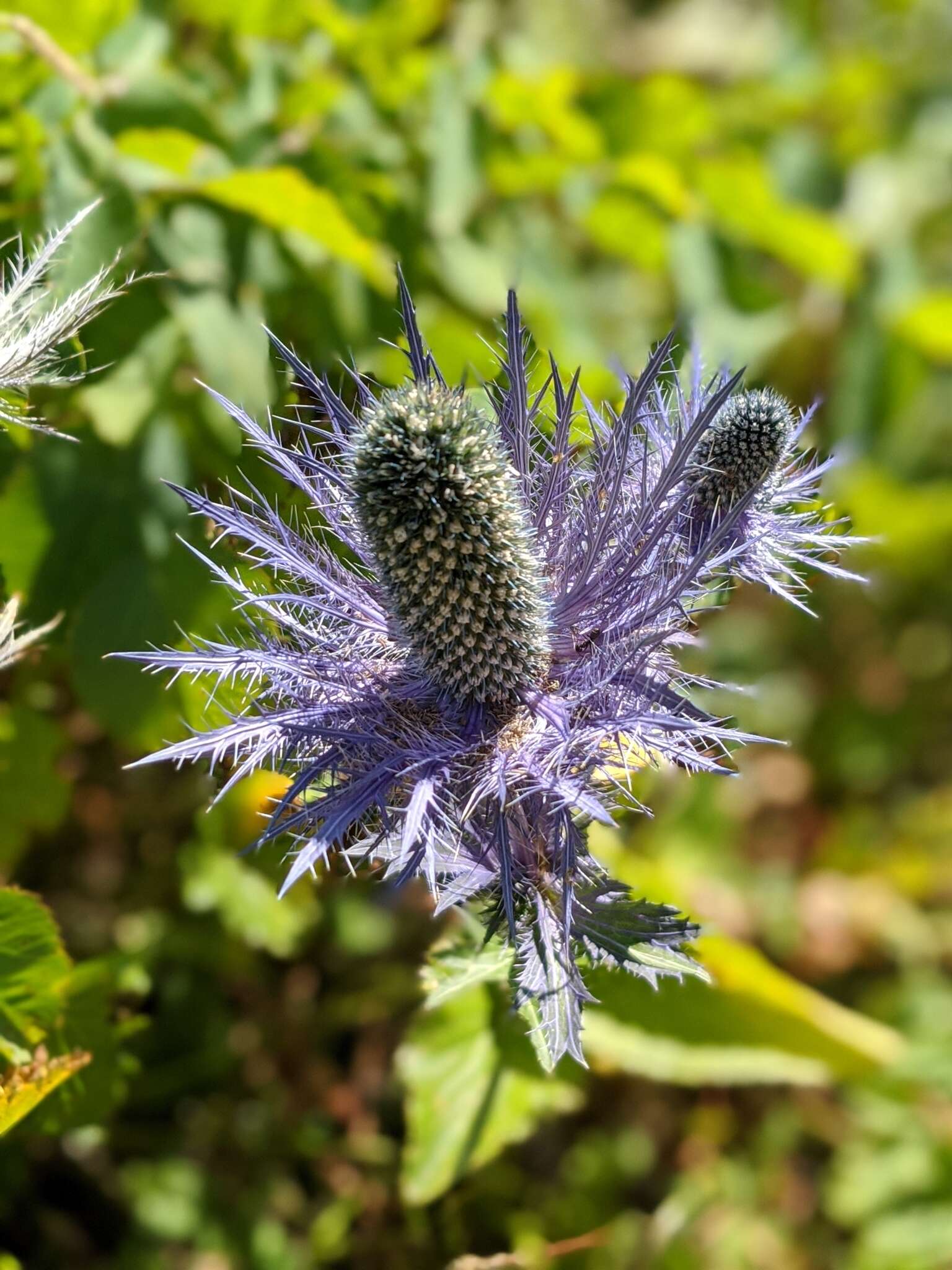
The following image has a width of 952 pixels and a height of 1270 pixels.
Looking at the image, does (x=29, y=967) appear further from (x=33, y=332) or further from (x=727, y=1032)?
(x=727, y=1032)

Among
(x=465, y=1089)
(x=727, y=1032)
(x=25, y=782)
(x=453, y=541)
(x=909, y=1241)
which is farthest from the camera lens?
(x=909, y=1241)

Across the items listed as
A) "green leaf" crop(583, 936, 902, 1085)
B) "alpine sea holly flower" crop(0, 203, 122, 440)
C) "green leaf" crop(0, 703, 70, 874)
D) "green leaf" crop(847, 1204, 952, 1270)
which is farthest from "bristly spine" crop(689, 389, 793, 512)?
"green leaf" crop(847, 1204, 952, 1270)

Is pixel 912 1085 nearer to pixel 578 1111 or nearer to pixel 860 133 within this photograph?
pixel 578 1111

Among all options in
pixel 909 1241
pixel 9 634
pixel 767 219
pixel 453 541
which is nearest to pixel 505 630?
pixel 453 541

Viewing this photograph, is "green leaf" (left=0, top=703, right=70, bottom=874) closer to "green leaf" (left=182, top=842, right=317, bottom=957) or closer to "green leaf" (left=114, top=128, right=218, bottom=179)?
"green leaf" (left=182, top=842, right=317, bottom=957)

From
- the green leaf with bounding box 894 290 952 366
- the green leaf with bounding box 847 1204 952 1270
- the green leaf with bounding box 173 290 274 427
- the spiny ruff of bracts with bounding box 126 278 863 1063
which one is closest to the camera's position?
the spiny ruff of bracts with bounding box 126 278 863 1063
